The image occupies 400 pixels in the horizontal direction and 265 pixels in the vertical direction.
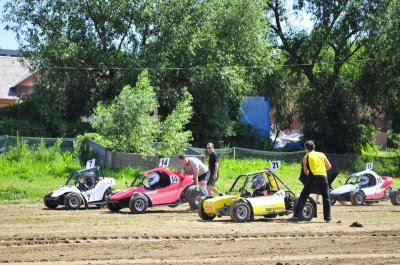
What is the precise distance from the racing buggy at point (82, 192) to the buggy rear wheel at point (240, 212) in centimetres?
626

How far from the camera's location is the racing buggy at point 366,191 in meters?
24.8

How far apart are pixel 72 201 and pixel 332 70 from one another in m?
28.9

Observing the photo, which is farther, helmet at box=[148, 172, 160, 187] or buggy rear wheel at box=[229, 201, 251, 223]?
helmet at box=[148, 172, 160, 187]

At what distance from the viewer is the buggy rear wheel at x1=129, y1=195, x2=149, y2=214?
826 inches

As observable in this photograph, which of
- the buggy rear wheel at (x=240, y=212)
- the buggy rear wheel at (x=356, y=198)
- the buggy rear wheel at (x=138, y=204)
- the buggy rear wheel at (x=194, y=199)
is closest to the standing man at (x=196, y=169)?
the buggy rear wheel at (x=194, y=199)

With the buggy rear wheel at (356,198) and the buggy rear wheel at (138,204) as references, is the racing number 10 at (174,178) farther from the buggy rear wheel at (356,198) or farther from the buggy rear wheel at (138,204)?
the buggy rear wheel at (356,198)

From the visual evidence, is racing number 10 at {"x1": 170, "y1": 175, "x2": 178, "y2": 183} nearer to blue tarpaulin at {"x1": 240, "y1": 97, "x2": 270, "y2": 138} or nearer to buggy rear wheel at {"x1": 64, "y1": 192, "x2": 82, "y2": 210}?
buggy rear wheel at {"x1": 64, "y1": 192, "x2": 82, "y2": 210}

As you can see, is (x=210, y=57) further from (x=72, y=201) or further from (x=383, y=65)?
(x=72, y=201)

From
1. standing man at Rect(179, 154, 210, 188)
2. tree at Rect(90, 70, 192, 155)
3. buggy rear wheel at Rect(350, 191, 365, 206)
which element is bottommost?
buggy rear wheel at Rect(350, 191, 365, 206)

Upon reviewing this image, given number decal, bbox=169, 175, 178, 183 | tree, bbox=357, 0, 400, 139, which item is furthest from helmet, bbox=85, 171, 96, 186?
tree, bbox=357, 0, 400, 139

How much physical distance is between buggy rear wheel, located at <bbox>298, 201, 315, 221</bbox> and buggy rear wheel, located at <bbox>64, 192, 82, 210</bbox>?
24.1 feet

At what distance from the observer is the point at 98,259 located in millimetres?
11828

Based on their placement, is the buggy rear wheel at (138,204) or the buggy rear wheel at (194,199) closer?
the buggy rear wheel at (138,204)

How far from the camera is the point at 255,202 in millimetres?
18062
